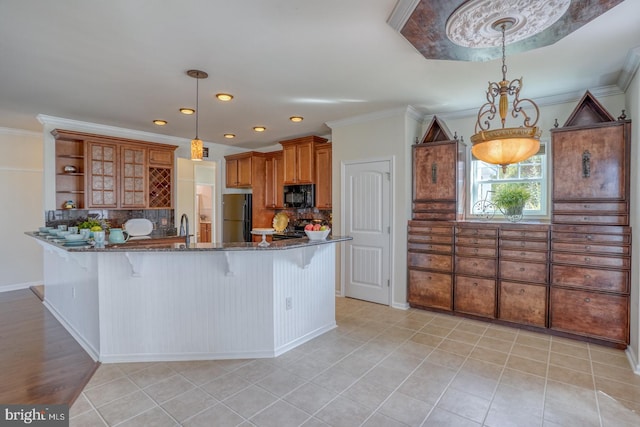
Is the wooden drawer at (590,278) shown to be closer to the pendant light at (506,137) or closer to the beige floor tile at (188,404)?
the pendant light at (506,137)

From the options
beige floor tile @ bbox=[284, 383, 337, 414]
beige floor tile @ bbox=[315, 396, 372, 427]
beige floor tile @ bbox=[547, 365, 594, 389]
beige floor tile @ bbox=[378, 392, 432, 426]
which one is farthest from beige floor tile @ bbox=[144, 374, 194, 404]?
beige floor tile @ bbox=[547, 365, 594, 389]

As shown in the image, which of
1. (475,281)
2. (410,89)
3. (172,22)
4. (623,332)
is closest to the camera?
(172,22)

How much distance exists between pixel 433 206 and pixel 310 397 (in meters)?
2.79

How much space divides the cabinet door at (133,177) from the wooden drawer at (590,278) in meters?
5.62

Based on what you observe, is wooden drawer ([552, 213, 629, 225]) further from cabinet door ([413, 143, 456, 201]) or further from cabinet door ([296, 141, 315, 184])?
cabinet door ([296, 141, 315, 184])

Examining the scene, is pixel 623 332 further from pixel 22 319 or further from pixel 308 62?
pixel 22 319

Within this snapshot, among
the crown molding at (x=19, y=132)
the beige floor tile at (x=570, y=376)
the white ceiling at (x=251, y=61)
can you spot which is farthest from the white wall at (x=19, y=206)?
the beige floor tile at (x=570, y=376)

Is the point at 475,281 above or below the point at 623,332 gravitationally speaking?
above

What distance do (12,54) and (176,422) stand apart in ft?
10.1

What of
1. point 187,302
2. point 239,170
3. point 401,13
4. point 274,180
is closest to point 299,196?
point 274,180

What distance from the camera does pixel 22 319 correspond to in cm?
391

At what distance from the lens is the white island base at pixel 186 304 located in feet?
9.27

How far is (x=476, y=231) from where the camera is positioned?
390cm

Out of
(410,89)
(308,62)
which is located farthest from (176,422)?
(410,89)
